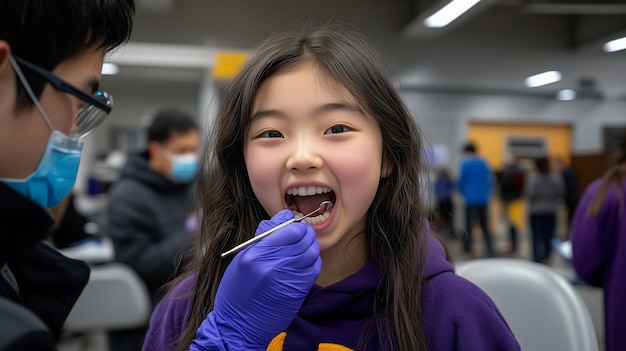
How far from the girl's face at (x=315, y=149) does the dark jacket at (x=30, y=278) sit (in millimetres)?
352

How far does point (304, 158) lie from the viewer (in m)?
0.85

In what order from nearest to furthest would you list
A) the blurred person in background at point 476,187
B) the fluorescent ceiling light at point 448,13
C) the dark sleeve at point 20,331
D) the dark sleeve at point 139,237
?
the dark sleeve at point 20,331, the dark sleeve at point 139,237, the fluorescent ceiling light at point 448,13, the blurred person in background at point 476,187

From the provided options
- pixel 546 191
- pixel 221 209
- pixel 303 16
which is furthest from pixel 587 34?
pixel 221 209

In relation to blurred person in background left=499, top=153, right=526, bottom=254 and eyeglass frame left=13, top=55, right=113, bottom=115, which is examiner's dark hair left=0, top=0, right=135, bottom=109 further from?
blurred person in background left=499, top=153, right=526, bottom=254

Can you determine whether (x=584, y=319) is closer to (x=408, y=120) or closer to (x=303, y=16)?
(x=408, y=120)

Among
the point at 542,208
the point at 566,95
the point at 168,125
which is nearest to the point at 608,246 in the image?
the point at 168,125

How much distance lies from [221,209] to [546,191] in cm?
563

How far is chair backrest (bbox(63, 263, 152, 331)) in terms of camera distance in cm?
201

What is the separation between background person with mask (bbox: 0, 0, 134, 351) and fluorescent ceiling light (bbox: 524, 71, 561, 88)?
7986mm

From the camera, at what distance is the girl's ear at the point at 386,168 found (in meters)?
0.99

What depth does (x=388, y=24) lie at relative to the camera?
746 centimetres

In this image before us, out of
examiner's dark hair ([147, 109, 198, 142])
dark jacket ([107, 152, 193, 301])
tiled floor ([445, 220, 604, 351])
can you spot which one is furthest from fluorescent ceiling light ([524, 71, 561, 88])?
dark jacket ([107, 152, 193, 301])

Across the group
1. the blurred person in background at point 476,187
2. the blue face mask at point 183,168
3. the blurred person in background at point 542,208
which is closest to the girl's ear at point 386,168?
the blue face mask at point 183,168

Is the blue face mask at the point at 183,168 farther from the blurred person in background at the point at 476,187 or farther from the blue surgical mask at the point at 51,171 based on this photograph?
the blurred person in background at the point at 476,187
